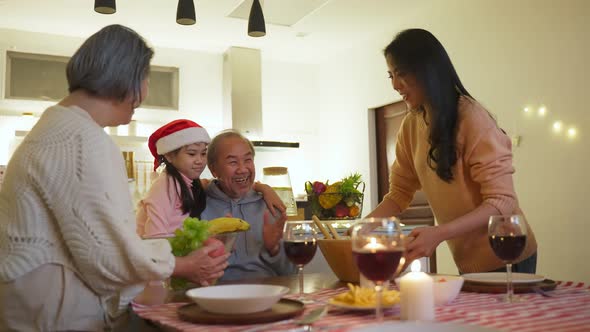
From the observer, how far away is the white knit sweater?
1.14m

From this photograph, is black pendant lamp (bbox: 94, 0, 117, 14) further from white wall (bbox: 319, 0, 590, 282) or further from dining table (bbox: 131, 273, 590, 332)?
white wall (bbox: 319, 0, 590, 282)

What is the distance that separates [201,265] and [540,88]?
3430 millimetres

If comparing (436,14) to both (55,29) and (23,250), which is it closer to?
(55,29)

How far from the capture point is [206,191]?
90.1 inches

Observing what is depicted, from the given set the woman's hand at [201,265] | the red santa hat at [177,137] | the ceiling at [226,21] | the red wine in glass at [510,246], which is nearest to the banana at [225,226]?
the woman's hand at [201,265]

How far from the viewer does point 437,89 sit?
5.84ft

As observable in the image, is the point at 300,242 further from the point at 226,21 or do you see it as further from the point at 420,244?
the point at 226,21

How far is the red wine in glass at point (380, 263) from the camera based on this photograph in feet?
3.19

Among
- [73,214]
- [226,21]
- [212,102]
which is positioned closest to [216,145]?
[73,214]

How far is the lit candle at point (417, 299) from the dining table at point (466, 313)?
0.10 ft

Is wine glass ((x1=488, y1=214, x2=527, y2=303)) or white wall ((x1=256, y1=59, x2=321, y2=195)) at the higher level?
white wall ((x1=256, y1=59, x2=321, y2=195))

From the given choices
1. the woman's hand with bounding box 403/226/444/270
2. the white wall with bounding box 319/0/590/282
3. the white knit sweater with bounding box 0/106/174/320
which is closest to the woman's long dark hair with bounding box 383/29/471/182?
the woman's hand with bounding box 403/226/444/270

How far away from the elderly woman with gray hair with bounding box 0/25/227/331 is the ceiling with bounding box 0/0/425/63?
11.3 ft

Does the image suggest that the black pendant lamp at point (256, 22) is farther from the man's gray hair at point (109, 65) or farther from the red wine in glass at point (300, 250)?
the red wine in glass at point (300, 250)
